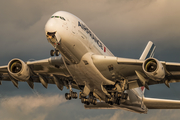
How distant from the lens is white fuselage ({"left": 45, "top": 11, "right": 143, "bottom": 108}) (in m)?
23.3

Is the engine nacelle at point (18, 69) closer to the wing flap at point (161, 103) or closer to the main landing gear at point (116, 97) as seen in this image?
the main landing gear at point (116, 97)

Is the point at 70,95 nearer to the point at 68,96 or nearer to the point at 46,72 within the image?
the point at 68,96

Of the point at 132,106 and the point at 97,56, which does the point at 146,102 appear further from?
the point at 97,56

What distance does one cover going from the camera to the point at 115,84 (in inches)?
1131

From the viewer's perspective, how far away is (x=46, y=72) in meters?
29.9

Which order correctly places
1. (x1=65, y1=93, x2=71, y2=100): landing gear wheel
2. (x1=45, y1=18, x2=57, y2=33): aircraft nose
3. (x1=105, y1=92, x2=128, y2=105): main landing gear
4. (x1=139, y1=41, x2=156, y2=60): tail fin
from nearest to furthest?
(x1=45, y1=18, x2=57, y2=33): aircraft nose → (x1=105, y1=92, x2=128, y2=105): main landing gear → (x1=65, y1=93, x2=71, y2=100): landing gear wheel → (x1=139, y1=41, x2=156, y2=60): tail fin

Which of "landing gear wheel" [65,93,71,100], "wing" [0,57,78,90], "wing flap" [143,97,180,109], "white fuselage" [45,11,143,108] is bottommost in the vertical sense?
"wing flap" [143,97,180,109]

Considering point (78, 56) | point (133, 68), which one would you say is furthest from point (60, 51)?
point (133, 68)

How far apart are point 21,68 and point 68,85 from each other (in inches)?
237

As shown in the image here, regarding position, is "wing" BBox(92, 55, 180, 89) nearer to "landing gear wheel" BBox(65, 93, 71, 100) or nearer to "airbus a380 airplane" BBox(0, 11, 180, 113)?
"airbus a380 airplane" BBox(0, 11, 180, 113)

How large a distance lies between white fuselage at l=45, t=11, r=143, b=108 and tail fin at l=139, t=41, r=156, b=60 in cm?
1726

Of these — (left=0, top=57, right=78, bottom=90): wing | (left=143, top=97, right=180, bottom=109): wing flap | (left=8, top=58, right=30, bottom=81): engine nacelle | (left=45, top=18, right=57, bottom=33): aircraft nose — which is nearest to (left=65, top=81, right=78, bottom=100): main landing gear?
→ (left=0, top=57, right=78, bottom=90): wing

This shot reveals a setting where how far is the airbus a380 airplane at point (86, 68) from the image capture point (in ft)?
77.7

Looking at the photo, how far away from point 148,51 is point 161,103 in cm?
1465
